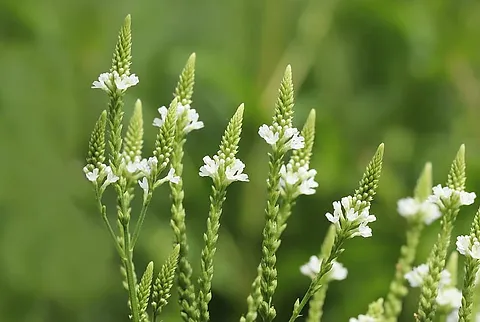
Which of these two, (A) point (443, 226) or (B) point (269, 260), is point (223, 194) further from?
(A) point (443, 226)

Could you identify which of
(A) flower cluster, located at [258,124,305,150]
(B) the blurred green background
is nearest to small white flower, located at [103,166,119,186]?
(A) flower cluster, located at [258,124,305,150]

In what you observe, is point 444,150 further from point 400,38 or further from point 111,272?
point 111,272

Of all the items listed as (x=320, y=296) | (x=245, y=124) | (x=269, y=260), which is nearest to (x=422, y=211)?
(x=320, y=296)

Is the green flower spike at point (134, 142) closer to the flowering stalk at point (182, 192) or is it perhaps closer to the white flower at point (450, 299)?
the flowering stalk at point (182, 192)

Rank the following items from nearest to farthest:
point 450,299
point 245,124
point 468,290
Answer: point 468,290 → point 450,299 → point 245,124

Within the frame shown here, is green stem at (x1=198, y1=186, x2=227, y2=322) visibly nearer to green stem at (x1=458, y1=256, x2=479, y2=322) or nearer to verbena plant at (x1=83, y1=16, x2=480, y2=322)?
verbena plant at (x1=83, y1=16, x2=480, y2=322)

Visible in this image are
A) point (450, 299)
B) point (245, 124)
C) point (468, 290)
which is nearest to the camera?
point (468, 290)
